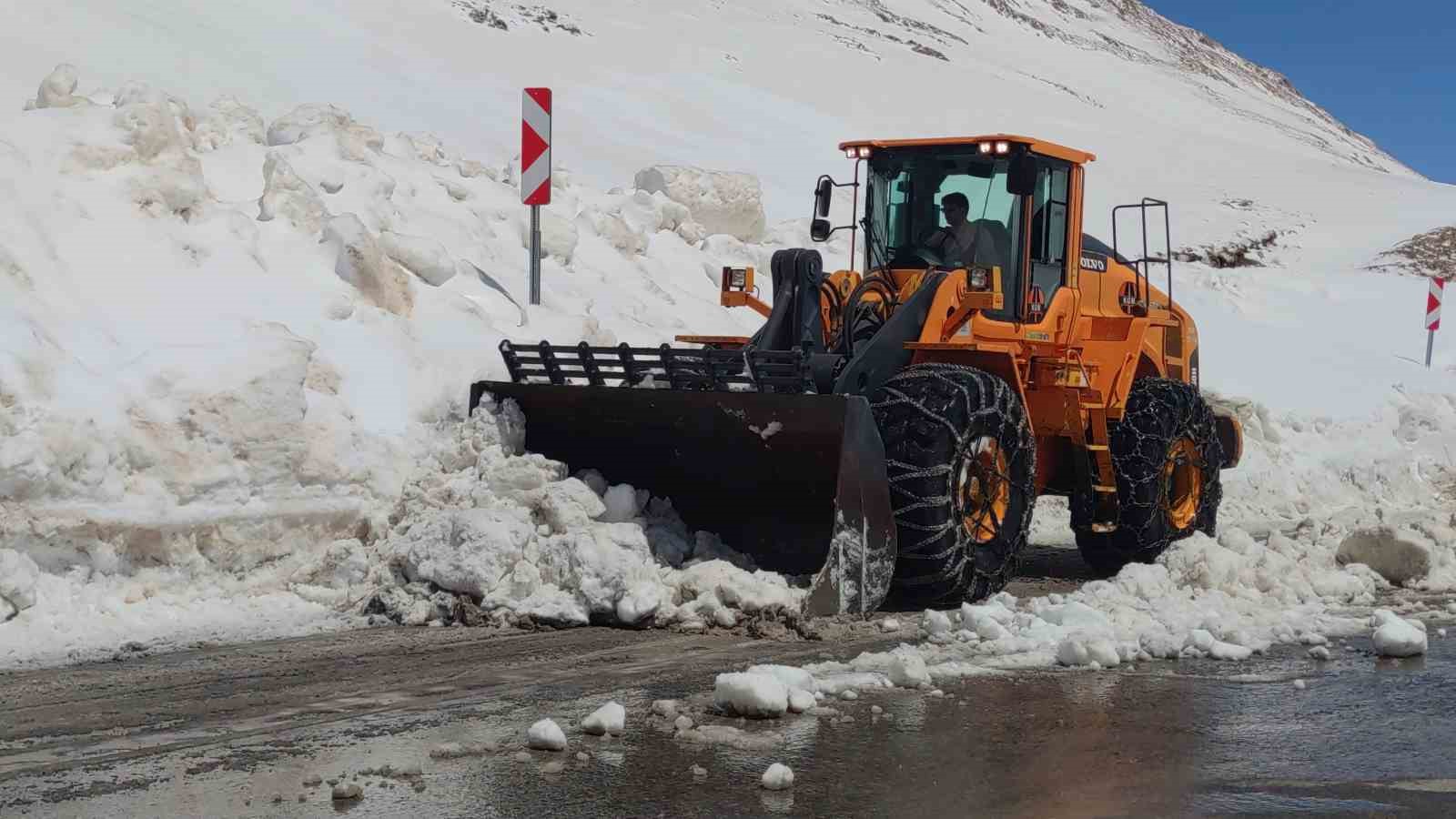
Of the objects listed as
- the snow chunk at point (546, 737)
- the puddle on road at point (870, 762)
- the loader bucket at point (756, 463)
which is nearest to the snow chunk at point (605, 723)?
the puddle on road at point (870, 762)

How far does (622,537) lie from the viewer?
7.41 m

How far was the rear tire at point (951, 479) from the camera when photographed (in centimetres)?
748

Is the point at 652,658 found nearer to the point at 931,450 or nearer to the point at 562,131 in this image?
the point at 931,450

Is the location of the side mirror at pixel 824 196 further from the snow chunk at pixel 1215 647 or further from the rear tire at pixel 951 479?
the snow chunk at pixel 1215 647

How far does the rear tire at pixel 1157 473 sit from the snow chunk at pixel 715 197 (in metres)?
6.79

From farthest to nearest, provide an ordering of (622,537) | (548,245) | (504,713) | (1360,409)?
(1360,409) < (548,245) < (622,537) < (504,713)

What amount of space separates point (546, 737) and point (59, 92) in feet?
23.8

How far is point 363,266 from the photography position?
9.66 m

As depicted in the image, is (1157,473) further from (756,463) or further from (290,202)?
(290,202)

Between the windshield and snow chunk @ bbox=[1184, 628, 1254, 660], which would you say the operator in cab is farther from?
snow chunk @ bbox=[1184, 628, 1254, 660]

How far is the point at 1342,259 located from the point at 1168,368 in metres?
22.0

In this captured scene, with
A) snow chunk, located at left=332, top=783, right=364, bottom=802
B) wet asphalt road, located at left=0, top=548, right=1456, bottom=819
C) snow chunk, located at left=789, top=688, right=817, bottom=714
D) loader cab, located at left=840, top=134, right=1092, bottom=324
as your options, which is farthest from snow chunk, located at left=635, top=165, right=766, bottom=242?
snow chunk, located at left=332, top=783, right=364, bottom=802

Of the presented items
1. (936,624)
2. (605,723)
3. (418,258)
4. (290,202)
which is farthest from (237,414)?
(936,624)

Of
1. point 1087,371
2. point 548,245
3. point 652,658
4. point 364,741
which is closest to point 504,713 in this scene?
point 364,741
